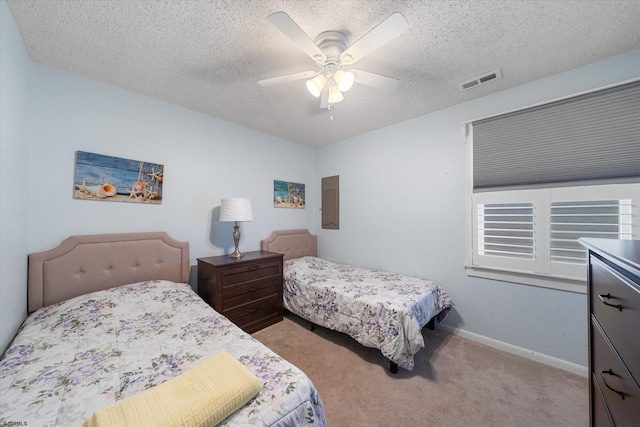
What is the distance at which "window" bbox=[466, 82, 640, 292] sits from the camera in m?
1.71

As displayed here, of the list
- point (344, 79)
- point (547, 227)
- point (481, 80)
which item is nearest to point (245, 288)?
point (344, 79)

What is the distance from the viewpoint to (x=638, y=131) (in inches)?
65.1

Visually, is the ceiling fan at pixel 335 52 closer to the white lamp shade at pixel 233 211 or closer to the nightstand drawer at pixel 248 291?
the white lamp shade at pixel 233 211

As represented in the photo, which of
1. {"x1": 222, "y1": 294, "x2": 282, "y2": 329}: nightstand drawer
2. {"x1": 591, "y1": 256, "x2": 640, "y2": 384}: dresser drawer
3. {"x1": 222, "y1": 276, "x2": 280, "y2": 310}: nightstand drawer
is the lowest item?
{"x1": 222, "y1": 294, "x2": 282, "y2": 329}: nightstand drawer

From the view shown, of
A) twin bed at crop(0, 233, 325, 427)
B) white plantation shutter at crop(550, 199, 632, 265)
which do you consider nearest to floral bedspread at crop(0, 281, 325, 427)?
twin bed at crop(0, 233, 325, 427)

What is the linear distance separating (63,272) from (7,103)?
122cm

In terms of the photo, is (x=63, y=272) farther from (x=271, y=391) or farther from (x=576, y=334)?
(x=576, y=334)

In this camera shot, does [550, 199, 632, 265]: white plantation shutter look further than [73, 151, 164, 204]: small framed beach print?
No

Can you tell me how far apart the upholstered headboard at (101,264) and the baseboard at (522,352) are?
117 inches

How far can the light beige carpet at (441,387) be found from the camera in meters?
1.47

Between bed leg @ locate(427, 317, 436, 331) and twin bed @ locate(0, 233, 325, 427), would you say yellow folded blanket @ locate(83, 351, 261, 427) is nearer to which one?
twin bed @ locate(0, 233, 325, 427)

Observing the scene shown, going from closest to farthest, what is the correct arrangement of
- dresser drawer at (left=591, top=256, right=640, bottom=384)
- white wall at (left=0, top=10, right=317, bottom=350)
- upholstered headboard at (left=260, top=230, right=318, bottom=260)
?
dresser drawer at (left=591, top=256, right=640, bottom=384) → white wall at (left=0, top=10, right=317, bottom=350) → upholstered headboard at (left=260, top=230, right=318, bottom=260)

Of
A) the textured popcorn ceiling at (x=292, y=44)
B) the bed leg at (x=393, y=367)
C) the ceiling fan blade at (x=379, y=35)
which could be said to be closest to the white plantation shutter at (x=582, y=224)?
the textured popcorn ceiling at (x=292, y=44)

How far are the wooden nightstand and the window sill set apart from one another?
7.06 ft
